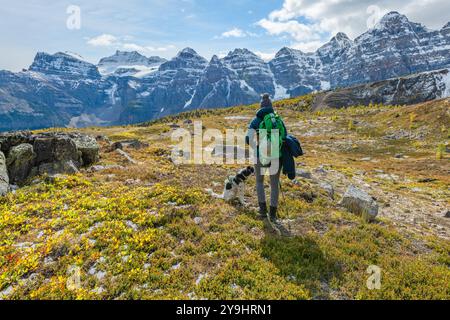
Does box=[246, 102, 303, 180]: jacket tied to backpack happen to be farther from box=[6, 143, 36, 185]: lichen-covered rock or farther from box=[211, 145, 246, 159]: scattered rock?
box=[211, 145, 246, 159]: scattered rock

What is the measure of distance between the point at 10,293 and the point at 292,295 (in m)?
7.33

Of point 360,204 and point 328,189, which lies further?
point 328,189

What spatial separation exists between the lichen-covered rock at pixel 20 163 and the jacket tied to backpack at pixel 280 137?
14.5 meters

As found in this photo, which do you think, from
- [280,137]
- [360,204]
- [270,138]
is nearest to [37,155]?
[270,138]

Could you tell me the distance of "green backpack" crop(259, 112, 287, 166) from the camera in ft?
34.6

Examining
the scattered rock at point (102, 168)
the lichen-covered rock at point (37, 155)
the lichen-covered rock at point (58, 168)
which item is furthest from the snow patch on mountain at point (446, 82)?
the lichen-covered rock at point (58, 168)

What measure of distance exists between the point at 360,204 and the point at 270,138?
5.98m

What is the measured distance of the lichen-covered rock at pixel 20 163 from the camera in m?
17.0

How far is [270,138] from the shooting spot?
10.6 meters

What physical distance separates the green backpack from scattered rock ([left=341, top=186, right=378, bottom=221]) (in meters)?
5.26

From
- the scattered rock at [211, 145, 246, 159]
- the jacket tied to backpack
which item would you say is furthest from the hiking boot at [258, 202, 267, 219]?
the scattered rock at [211, 145, 246, 159]

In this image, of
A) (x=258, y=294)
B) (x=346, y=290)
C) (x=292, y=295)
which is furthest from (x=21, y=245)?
(x=346, y=290)

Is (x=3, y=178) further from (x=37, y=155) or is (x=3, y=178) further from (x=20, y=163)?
(x=37, y=155)

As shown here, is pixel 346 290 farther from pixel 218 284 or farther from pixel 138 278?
pixel 138 278
